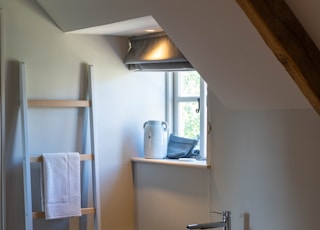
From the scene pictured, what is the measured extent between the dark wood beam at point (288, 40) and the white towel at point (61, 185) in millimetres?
1773

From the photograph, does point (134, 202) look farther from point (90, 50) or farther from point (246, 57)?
point (246, 57)

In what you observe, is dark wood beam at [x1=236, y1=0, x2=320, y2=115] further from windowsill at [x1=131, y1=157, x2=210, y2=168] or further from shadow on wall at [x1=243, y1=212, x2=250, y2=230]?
windowsill at [x1=131, y1=157, x2=210, y2=168]

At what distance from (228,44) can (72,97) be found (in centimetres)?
145

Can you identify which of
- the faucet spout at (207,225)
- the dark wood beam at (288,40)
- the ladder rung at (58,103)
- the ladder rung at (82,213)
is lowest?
the ladder rung at (82,213)

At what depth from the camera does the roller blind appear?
3.54 meters

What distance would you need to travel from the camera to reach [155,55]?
365 cm

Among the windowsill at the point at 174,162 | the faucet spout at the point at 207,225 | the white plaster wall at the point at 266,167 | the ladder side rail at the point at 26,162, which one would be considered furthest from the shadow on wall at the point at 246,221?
the ladder side rail at the point at 26,162

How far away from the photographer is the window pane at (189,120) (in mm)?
3803

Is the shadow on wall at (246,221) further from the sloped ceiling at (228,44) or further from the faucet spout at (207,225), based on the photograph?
the sloped ceiling at (228,44)

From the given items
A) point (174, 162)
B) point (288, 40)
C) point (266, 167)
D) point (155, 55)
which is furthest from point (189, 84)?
point (288, 40)

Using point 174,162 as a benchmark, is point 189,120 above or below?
above

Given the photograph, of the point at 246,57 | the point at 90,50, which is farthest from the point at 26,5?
the point at 246,57

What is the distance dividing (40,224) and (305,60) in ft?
6.92

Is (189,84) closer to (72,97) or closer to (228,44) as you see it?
(72,97)
